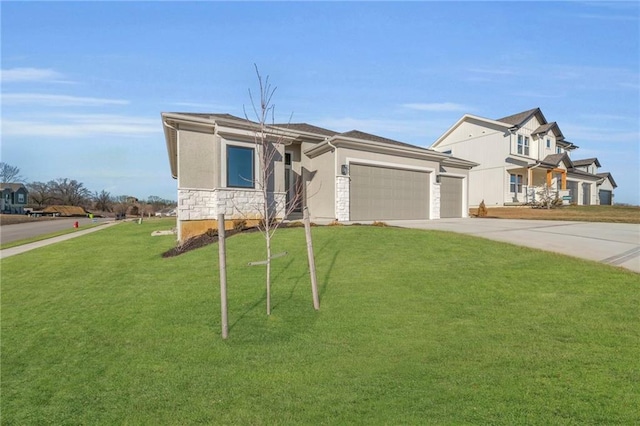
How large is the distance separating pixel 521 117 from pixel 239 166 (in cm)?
2555

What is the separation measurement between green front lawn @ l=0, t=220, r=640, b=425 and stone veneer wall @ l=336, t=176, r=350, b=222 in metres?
6.95

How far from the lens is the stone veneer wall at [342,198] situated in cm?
1452

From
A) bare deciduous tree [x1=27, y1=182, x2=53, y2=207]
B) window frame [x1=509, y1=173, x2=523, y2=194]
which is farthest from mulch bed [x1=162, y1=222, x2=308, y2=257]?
bare deciduous tree [x1=27, y1=182, x2=53, y2=207]

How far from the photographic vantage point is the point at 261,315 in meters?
5.03

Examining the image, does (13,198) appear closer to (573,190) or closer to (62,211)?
(62,211)

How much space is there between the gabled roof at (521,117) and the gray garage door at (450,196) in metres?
10.2

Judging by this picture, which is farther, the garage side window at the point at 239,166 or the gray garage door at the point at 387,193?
the gray garage door at the point at 387,193

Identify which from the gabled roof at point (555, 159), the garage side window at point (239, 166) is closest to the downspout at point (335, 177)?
the garage side window at point (239, 166)

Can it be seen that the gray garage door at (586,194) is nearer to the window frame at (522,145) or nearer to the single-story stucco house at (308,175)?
the window frame at (522,145)

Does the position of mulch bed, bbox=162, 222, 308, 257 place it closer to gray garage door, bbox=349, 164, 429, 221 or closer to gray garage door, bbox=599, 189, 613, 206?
gray garage door, bbox=349, 164, 429, 221

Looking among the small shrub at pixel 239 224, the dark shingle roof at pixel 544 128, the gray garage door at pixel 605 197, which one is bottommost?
the small shrub at pixel 239 224

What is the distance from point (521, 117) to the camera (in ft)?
88.3

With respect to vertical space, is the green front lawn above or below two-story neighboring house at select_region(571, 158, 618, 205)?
below

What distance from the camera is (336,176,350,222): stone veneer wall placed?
47.6 feet
